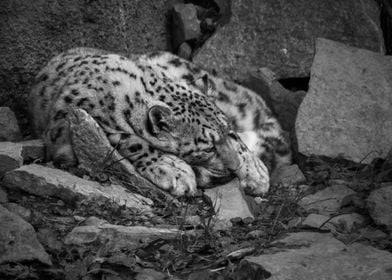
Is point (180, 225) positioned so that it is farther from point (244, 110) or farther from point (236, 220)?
point (244, 110)

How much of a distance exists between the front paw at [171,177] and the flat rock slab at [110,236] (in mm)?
989

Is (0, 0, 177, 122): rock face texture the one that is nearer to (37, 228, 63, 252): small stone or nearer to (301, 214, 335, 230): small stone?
(37, 228, 63, 252): small stone

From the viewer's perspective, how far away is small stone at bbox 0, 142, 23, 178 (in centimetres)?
497

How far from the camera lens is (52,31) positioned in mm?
6496

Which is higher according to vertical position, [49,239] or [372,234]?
[372,234]

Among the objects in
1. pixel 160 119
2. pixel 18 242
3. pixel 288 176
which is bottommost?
pixel 288 176

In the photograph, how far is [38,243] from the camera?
3.99 meters

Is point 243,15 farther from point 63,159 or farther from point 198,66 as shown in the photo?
point 63,159

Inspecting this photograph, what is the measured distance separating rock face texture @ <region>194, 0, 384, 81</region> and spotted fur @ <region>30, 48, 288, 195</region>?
1.36 metres

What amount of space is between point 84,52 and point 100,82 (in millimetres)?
880

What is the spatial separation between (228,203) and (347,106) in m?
1.85

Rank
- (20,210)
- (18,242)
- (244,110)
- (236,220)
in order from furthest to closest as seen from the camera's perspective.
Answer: (244,110) → (236,220) → (20,210) → (18,242)

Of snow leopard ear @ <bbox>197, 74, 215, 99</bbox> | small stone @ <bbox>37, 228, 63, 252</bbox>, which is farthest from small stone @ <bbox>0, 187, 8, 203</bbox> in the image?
snow leopard ear @ <bbox>197, 74, 215, 99</bbox>

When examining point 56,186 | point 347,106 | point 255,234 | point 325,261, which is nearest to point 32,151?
point 56,186
